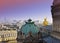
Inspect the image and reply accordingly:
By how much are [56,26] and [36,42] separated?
1391 mm

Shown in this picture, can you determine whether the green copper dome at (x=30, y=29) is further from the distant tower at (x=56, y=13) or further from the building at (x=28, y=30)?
the distant tower at (x=56, y=13)

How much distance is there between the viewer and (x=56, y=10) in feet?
46.9

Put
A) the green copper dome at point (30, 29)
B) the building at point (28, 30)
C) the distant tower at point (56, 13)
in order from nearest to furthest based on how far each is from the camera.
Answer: the distant tower at point (56, 13)
the building at point (28, 30)
the green copper dome at point (30, 29)

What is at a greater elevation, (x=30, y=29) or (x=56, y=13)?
(x=56, y=13)

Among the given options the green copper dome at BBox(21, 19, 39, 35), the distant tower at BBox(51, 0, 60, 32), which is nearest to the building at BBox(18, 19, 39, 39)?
the green copper dome at BBox(21, 19, 39, 35)

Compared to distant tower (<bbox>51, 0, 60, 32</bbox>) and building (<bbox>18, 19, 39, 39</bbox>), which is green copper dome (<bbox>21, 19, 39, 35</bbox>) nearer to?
building (<bbox>18, 19, 39, 39</bbox>)

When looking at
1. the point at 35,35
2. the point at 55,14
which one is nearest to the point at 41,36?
the point at 35,35

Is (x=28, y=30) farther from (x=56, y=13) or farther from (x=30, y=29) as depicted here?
(x=56, y=13)

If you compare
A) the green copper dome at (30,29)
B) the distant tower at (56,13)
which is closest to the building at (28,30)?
the green copper dome at (30,29)

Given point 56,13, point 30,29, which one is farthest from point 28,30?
point 56,13

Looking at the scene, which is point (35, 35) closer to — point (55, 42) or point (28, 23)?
point (28, 23)

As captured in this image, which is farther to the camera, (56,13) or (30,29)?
(30,29)

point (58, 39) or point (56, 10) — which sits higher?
point (56, 10)

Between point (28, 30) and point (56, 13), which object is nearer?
point (56, 13)
